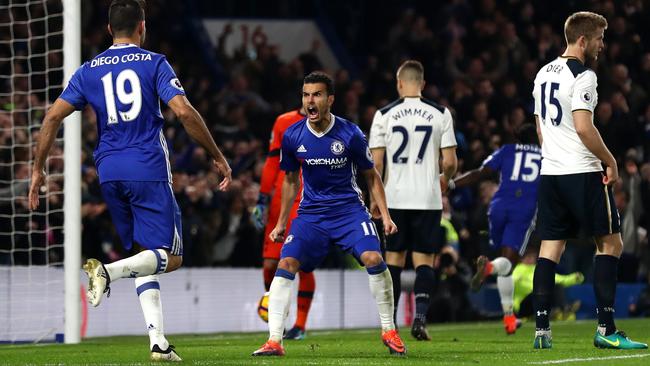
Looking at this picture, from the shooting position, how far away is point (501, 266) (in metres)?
14.1

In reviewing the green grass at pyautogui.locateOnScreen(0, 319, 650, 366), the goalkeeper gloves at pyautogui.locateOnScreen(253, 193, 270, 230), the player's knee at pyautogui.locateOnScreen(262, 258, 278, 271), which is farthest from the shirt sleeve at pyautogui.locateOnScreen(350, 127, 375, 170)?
the player's knee at pyautogui.locateOnScreen(262, 258, 278, 271)

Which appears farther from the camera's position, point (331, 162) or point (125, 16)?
point (331, 162)

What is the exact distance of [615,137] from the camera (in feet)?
69.3

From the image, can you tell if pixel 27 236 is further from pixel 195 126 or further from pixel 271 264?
pixel 195 126

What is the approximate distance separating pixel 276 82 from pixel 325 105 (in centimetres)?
1323

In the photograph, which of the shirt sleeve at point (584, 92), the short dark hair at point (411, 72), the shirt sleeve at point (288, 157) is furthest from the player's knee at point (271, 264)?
the shirt sleeve at point (584, 92)

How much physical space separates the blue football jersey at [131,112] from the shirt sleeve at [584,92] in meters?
2.61

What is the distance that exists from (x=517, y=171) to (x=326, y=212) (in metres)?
5.06

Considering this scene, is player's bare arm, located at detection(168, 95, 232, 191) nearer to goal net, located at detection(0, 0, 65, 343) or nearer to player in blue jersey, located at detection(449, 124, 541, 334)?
goal net, located at detection(0, 0, 65, 343)

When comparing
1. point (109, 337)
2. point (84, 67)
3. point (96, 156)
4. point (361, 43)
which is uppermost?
point (361, 43)

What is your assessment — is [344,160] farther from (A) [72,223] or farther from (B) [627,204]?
(B) [627,204]

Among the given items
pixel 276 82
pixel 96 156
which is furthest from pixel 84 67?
pixel 276 82

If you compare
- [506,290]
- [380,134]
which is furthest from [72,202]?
[506,290]

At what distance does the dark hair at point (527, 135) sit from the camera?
14086mm
